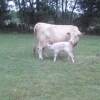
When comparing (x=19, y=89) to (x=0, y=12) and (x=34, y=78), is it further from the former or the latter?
(x=0, y=12)

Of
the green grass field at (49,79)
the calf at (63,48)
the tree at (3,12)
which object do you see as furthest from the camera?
the tree at (3,12)

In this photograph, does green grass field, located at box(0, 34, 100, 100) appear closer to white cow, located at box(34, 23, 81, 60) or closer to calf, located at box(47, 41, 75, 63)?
calf, located at box(47, 41, 75, 63)

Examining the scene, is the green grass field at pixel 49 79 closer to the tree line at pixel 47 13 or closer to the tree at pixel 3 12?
the tree line at pixel 47 13

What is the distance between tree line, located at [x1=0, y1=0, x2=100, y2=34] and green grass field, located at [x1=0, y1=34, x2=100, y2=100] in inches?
584

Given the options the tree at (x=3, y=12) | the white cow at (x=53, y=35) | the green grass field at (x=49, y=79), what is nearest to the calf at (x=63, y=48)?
the green grass field at (x=49, y=79)

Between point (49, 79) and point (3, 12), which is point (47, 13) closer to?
point (3, 12)

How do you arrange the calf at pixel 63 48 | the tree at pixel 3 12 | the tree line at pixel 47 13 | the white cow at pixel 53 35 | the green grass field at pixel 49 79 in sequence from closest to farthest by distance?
the green grass field at pixel 49 79 < the calf at pixel 63 48 < the white cow at pixel 53 35 < the tree line at pixel 47 13 < the tree at pixel 3 12

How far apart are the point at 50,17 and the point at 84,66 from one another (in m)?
16.5

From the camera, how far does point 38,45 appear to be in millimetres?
11789

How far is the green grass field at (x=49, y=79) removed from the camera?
6527 millimetres

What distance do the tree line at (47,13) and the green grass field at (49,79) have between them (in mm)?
14839

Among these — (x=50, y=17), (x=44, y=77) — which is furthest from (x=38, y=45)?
(x=50, y=17)

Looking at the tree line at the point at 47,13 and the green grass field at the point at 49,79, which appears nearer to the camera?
the green grass field at the point at 49,79

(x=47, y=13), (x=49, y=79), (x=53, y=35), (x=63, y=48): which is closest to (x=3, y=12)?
(x=47, y=13)
